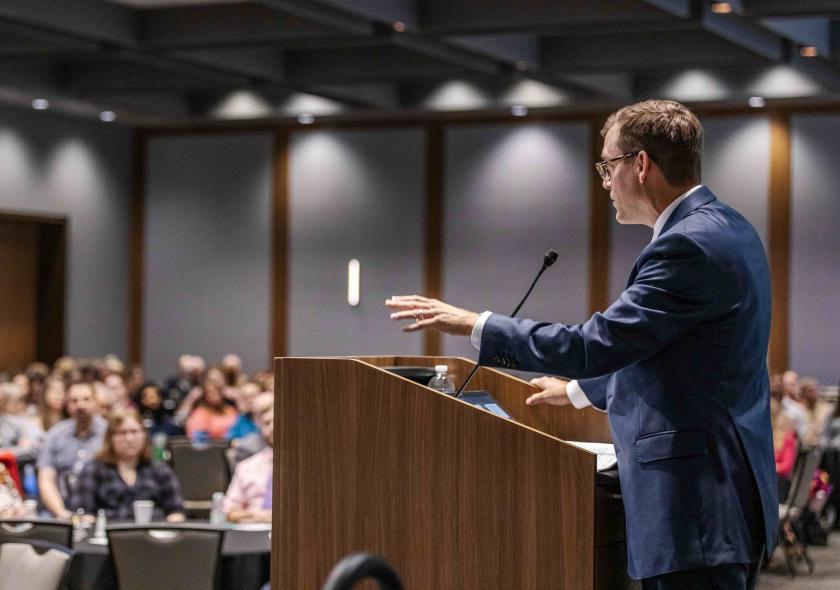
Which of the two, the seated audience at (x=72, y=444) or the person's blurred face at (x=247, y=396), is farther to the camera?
the person's blurred face at (x=247, y=396)

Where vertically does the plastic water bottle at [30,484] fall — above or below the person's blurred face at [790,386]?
below

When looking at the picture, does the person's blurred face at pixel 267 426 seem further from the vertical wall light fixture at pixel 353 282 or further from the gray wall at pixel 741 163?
the vertical wall light fixture at pixel 353 282

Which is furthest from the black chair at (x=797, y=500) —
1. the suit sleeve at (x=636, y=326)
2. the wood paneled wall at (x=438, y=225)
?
the suit sleeve at (x=636, y=326)

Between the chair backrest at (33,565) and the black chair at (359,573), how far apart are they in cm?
315

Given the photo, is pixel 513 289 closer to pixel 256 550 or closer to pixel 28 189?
pixel 28 189

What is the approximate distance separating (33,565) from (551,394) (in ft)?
7.28

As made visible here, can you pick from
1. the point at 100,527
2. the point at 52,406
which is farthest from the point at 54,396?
the point at 100,527

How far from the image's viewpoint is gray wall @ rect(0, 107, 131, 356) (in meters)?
16.6

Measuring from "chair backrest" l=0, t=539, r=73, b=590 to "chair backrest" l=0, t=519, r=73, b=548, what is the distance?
32.7 inches

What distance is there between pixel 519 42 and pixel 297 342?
5889 millimetres

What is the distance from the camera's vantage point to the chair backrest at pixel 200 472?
29.5 feet

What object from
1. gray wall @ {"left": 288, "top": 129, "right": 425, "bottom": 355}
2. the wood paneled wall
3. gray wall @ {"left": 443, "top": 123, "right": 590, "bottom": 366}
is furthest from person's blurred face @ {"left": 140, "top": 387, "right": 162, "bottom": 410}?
gray wall @ {"left": 443, "top": 123, "right": 590, "bottom": 366}

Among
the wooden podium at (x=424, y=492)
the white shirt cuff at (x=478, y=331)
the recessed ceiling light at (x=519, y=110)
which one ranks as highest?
the recessed ceiling light at (x=519, y=110)

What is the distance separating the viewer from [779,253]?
1491 centimetres
